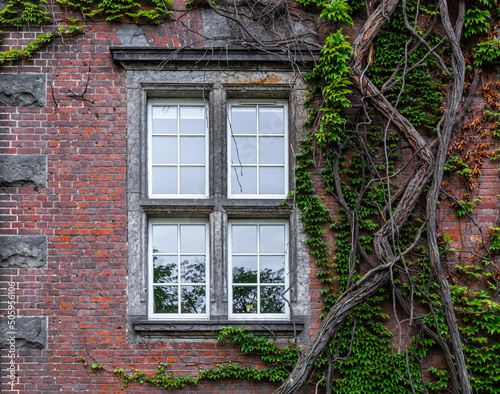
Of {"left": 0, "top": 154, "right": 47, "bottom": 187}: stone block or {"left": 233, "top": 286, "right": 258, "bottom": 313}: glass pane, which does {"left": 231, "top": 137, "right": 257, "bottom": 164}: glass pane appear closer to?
{"left": 233, "top": 286, "right": 258, "bottom": 313}: glass pane

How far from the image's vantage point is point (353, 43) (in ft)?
16.0

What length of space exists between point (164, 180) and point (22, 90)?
5.61ft

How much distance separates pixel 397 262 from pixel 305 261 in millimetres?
910

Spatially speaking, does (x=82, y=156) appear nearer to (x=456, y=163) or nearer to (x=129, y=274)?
(x=129, y=274)

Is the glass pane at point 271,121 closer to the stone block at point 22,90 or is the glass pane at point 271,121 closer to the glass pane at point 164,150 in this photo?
the glass pane at point 164,150

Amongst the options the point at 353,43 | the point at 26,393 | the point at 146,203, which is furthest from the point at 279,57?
the point at 26,393

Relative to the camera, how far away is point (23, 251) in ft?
15.2

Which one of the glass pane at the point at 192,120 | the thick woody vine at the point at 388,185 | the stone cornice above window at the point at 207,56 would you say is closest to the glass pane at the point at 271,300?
the thick woody vine at the point at 388,185

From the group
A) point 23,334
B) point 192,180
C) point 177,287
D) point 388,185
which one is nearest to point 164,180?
point 192,180

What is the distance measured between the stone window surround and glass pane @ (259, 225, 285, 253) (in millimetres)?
140

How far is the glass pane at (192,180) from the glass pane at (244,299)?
111cm

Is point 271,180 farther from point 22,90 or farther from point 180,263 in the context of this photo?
point 22,90

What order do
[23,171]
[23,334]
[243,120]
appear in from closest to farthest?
[23,334]
[23,171]
[243,120]

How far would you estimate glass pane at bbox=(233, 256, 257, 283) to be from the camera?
4883 mm
